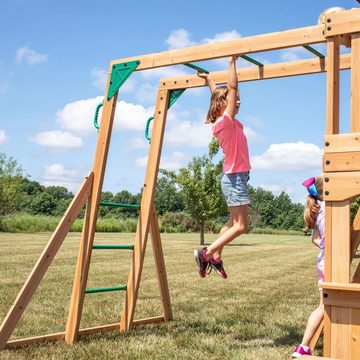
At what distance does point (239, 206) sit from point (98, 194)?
58.2 inches

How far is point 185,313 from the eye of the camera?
730cm

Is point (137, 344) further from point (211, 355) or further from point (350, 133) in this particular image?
point (350, 133)

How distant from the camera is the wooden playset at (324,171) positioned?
3.84 meters

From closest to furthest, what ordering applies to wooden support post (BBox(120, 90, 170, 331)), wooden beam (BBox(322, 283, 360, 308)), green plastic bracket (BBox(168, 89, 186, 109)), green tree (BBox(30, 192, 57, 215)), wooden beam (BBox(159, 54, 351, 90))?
wooden beam (BBox(322, 283, 360, 308)) < wooden beam (BBox(159, 54, 351, 90)) < wooden support post (BBox(120, 90, 170, 331)) < green plastic bracket (BBox(168, 89, 186, 109)) < green tree (BBox(30, 192, 57, 215))

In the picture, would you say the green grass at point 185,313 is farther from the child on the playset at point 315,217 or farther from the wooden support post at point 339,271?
the wooden support post at point 339,271

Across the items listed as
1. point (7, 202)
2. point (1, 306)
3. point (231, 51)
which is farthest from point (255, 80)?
point (7, 202)

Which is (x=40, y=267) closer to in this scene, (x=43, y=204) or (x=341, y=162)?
(x=341, y=162)

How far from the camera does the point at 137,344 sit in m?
5.36

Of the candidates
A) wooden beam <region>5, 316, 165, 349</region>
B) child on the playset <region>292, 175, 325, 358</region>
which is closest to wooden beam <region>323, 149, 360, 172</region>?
child on the playset <region>292, 175, 325, 358</region>

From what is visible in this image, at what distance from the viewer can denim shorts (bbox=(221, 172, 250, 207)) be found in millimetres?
4992

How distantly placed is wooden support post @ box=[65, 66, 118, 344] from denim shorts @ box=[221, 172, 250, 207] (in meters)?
1.36

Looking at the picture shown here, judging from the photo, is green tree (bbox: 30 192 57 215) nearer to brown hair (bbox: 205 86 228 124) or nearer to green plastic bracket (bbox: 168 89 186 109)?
green plastic bracket (bbox: 168 89 186 109)

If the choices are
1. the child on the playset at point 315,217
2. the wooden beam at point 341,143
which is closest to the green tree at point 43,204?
the child on the playset at point 315,217

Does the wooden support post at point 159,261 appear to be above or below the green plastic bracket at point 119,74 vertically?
below
